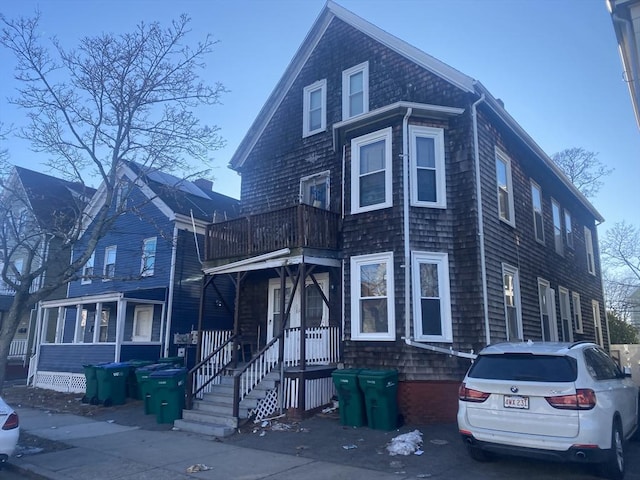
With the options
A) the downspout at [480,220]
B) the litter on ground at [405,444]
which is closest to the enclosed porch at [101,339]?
the litter on ground at [405,444]

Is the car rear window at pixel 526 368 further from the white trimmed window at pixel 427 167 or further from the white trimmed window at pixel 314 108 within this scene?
the white trimmed window at pixel 314 108

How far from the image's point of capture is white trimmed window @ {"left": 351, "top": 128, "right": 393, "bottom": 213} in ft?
39.2

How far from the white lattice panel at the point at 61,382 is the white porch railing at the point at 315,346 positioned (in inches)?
343

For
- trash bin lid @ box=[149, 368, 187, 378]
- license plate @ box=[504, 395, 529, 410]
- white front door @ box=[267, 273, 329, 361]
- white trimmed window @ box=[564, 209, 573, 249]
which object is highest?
white trimmed window @ box=[564, 209, 573, 249]

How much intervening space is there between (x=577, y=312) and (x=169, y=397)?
1458 centimetres

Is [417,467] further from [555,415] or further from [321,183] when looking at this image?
[321,183]

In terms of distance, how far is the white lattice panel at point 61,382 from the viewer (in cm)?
1717

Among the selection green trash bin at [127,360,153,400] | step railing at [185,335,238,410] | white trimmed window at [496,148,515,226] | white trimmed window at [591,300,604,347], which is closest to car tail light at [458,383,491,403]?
step railing at [185,335,238,410]

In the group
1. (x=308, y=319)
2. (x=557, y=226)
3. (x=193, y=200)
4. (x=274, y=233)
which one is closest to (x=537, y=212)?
(x=557, y=226)

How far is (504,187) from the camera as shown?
Answer: 13383mm

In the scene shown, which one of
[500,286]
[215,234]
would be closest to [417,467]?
[500,286]

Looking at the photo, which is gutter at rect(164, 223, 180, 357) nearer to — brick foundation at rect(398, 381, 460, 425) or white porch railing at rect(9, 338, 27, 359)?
brick foundation at rect(398, 381, 460, 425)

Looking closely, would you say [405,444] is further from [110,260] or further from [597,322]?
[110,260]

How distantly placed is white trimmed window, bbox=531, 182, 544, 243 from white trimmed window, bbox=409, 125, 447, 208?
5200 millimetres
